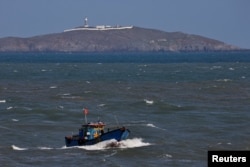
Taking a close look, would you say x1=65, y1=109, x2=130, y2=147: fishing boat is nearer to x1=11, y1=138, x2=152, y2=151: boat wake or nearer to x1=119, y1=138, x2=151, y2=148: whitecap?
x1=11, y1=138, x2=152, y2=151: boat wake

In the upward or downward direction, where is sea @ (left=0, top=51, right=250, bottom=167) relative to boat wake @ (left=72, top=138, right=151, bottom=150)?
downward

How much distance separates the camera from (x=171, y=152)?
161 ft

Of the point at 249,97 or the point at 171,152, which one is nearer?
Result: the point at 171,152

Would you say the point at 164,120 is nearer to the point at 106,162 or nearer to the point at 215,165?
the point at 106,162

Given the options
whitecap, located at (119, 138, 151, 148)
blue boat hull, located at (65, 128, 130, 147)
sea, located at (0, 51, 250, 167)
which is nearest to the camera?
sea, located at (0, 51, 250, 167)

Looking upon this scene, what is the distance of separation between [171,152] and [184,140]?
479cm

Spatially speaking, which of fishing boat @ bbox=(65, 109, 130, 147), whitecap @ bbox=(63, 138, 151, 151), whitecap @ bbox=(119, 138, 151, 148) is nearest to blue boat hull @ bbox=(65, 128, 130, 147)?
fishing boat @ bbox=(65, 109, 130, 147)

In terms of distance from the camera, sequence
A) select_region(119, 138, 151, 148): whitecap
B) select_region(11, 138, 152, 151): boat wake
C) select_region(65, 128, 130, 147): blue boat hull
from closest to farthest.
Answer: select_region(65, 128, 130, 147): blue boat hull
select_region(11, 138, 152, 151): boat wake
select_region(119, 138, 151, 148): whitecap

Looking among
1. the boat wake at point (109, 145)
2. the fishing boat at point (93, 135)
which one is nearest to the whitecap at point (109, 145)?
the boat wake at point (109, 145)

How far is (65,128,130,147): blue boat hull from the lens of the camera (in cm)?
5009

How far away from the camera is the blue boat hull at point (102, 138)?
164 ft

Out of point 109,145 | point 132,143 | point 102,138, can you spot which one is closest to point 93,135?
point 102,138

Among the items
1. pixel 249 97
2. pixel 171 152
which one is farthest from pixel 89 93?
pixel 171 152

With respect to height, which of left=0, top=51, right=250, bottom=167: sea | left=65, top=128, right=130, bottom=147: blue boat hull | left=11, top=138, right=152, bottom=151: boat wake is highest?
left=65, top=128, right=130, bottom=147: blue boat hull
